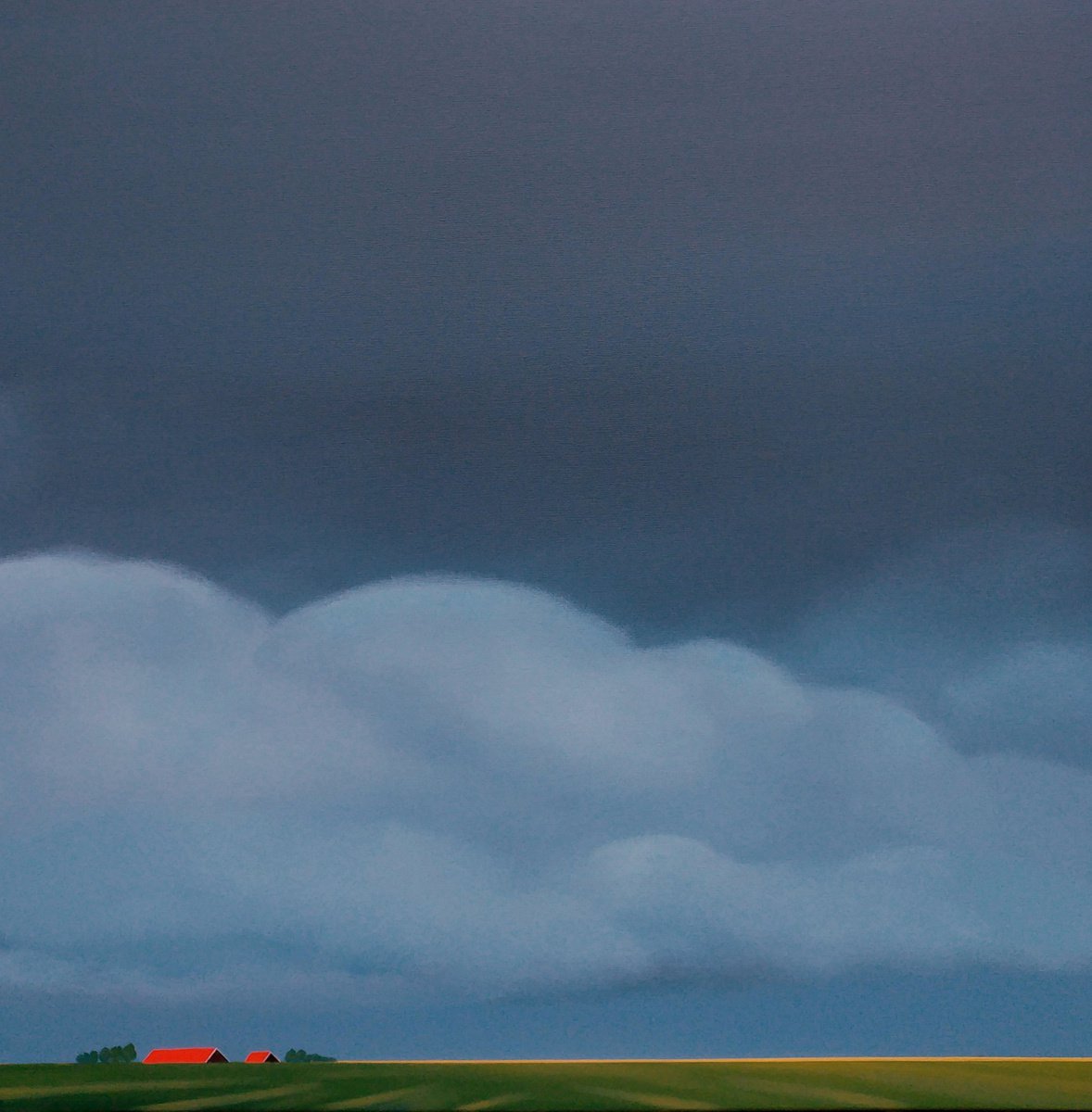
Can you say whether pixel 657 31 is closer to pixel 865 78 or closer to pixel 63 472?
pixel 865 78

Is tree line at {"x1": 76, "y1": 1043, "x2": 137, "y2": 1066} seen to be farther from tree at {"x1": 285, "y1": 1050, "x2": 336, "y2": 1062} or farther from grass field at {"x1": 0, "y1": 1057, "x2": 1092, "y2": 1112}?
tree at {"x1": 285, "y1": 1050, "x2": 336, "y2": 1062}

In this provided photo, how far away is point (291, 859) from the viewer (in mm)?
6242

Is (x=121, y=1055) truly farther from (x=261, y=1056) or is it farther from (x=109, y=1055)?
(x=261, y=1056)

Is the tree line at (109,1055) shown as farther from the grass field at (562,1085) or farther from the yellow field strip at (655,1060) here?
the yellow field strip at (655,1060)

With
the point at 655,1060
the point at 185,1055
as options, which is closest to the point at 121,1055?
the point at 185,1055

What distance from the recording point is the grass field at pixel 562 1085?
5.05 meters

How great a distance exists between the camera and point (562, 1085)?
5.33m

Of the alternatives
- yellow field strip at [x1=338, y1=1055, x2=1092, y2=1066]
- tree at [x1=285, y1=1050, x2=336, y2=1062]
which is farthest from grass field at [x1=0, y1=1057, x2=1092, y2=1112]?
tree at [x1=285, y1=1050, x2=336, y2=1062]

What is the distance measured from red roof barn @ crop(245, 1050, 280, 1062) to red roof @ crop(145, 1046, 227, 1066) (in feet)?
0.40

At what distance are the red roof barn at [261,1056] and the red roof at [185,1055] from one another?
122 millimetres

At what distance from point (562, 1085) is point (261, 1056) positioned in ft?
5.23

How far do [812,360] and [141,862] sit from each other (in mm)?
4387

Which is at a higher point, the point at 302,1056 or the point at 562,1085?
the point at 302,1056

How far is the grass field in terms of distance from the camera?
5055mm
